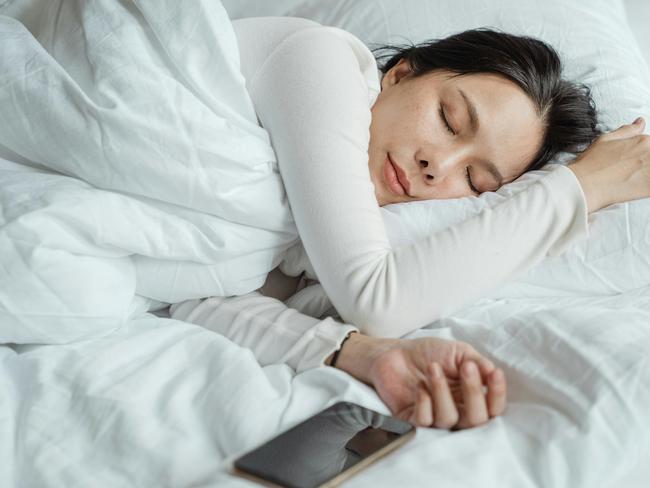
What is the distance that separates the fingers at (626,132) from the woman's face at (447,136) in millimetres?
131

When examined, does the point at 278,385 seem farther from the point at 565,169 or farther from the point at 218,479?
the point at 565,169

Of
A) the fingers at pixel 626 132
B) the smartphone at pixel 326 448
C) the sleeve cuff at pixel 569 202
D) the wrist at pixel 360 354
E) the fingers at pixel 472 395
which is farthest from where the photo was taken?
the fingers at pixel 626 132

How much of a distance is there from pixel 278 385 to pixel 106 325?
0.25 meters

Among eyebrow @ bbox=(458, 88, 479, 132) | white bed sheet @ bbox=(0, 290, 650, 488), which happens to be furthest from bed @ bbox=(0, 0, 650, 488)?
eyebrow @ bbox=(458, 88, 479, 132)

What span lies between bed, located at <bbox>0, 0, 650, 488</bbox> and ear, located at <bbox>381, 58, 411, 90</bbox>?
256 millimetres

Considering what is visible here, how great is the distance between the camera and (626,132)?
1.36 meters

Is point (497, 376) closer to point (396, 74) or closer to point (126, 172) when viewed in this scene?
point (126, 172)

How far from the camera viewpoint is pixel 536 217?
110 cm

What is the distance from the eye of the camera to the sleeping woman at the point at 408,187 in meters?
1.00

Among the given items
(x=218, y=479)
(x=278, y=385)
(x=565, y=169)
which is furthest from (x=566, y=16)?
(x=218, y=479)

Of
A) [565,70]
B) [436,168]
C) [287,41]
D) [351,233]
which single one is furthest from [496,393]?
[565,70]

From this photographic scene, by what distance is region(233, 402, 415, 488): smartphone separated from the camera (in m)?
0.74

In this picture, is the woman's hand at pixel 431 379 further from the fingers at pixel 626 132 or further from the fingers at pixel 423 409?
the fingers at pixel 626 132

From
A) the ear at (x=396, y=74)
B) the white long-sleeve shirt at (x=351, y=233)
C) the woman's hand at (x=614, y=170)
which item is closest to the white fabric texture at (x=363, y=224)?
the white long-sleeve shirt at (x=351, y=233)
